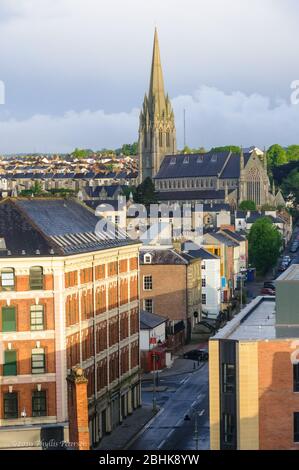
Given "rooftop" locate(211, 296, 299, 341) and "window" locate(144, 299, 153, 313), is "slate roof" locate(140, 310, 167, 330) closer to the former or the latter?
"window" locate(144, 299, 153, 313)

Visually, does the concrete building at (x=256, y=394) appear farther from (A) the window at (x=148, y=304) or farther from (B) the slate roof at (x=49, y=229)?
(A) the window at (x=148, y=304)

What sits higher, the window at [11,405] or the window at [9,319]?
the window at [9,319]

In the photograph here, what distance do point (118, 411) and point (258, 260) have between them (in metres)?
89.8

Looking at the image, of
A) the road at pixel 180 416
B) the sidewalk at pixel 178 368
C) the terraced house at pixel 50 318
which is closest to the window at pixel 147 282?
the sidewalk at pixel 178 368

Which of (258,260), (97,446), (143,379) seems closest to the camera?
(97,446)

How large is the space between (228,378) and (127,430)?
18.8 meters

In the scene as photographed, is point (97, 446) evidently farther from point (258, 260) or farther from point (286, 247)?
point (286, 247)

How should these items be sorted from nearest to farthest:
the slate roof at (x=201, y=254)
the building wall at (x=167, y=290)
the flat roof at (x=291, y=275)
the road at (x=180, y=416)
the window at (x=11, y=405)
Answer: the flat roof at (x=291, y=275), the window at (x=11, y=405), the road at (x=180, y=416), the building wall at (x=167, y=290), the slate roof at (x=201, y=254)

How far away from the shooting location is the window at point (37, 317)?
189 feet

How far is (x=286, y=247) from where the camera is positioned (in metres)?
194

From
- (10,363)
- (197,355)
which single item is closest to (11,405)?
(10,363)

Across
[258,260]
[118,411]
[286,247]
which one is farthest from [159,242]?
[286,247]

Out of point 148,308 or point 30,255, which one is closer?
point 30,255

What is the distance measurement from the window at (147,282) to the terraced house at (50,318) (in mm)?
33483
